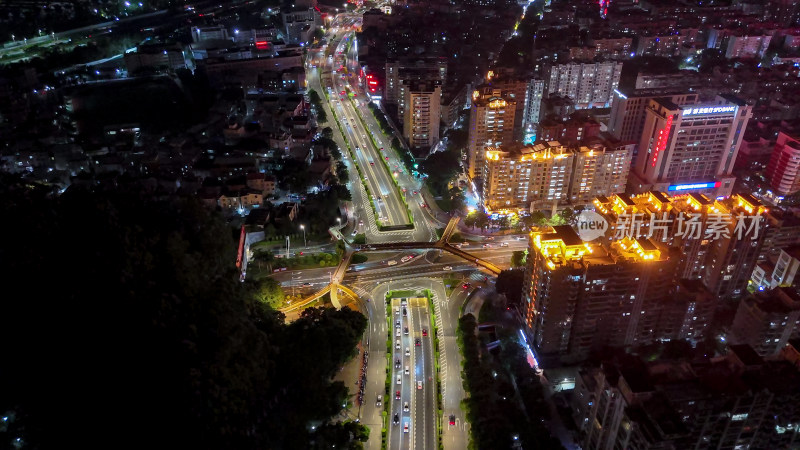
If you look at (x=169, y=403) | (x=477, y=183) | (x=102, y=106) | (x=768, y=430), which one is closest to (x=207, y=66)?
(x=102, y=106)

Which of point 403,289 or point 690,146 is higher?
point 690,146

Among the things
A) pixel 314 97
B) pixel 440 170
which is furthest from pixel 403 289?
pixel 314 97

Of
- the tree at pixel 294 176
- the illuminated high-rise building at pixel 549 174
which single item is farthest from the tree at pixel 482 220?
the tree at pixel 294 176

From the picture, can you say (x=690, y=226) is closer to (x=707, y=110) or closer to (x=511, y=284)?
(x=511, y=284)

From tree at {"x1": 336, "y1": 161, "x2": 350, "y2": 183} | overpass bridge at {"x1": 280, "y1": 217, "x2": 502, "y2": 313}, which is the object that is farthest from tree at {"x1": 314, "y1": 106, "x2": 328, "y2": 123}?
overpass bridge at {"x1": 280, "y1": 217, "x2": 502, "y2": 313}

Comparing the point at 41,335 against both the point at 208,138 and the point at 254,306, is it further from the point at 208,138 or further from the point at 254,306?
the point at 208,138

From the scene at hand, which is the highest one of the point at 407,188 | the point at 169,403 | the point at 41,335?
the point at 41,335
